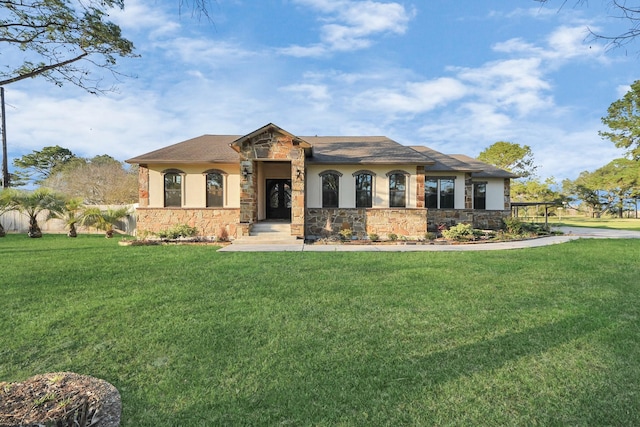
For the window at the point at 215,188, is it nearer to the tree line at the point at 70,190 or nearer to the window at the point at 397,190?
the tree line at the point at 70,190

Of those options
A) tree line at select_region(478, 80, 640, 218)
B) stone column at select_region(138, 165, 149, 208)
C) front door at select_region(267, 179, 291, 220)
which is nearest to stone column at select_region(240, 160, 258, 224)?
front door at select_region(267, 179, 291, 220)

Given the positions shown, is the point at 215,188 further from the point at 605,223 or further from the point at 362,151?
the point at 605,223

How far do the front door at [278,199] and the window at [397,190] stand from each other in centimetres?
555

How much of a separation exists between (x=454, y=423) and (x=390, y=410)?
0.47 m

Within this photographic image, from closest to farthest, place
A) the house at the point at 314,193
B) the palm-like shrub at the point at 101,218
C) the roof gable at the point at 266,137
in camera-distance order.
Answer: the roof gable at the point at 266,137, the house at the point at 314,193, the palm-like shrub at the point at 101,218

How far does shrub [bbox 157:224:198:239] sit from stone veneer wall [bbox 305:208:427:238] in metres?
5.36

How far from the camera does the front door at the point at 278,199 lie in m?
16.8

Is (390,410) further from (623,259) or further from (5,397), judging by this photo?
(623,259)

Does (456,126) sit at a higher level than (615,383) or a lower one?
higher

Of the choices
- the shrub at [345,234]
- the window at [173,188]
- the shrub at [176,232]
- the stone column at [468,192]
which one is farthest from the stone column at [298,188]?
the stone column at [468,192]

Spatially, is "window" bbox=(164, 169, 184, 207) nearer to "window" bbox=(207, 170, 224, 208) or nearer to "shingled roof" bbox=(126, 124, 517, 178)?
"shingled roof" bbox=(126, 124, 517, 178)

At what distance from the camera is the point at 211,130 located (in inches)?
787

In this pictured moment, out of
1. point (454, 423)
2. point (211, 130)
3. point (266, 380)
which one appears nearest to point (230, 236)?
point (211, 130)

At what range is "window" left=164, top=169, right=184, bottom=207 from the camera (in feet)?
48.0
